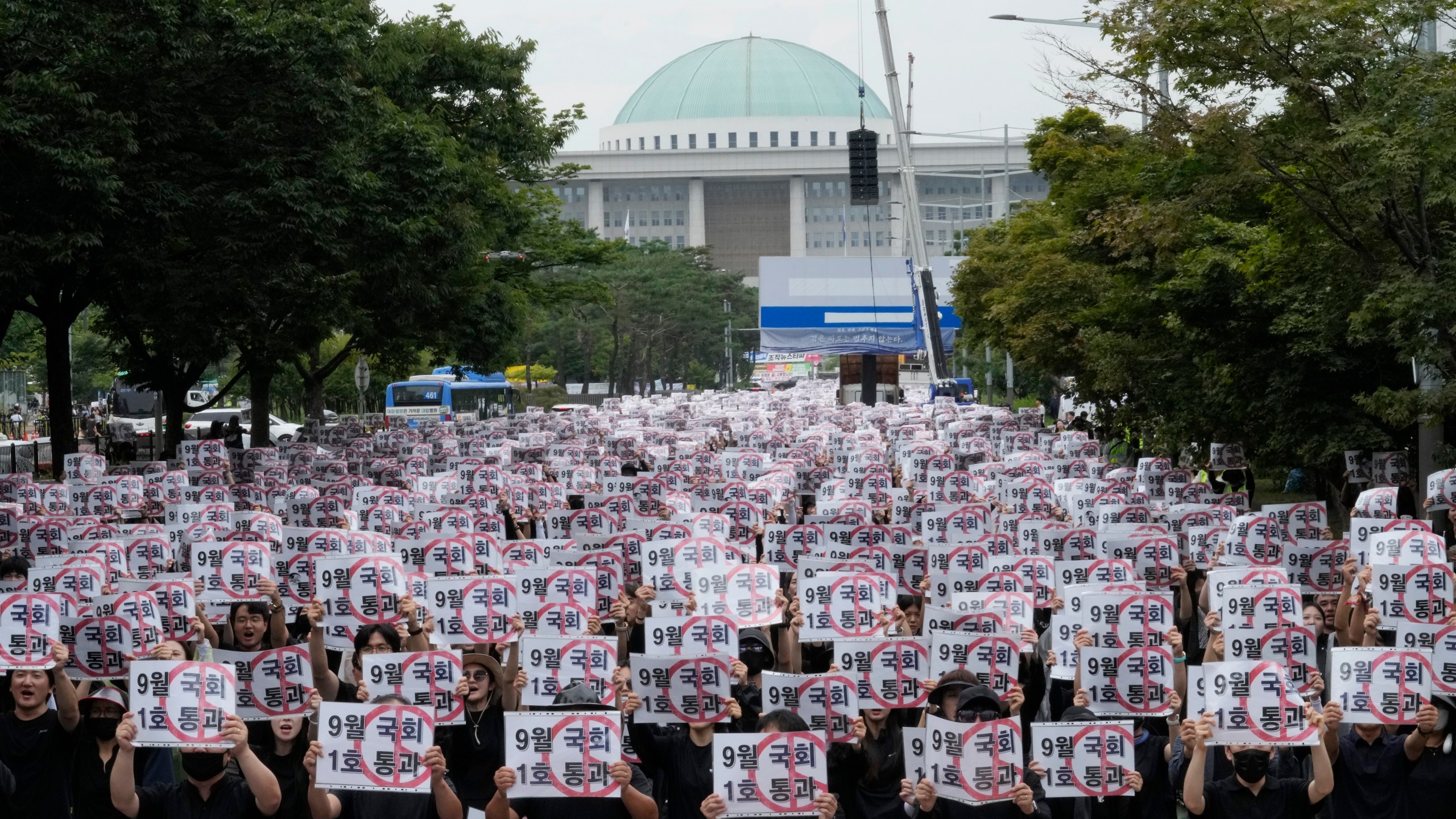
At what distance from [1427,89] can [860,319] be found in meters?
48.8

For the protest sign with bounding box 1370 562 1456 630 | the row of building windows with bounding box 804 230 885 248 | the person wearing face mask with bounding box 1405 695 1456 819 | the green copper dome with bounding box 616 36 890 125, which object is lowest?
the person wearing face mask with bounding box 1405 695 1456 819

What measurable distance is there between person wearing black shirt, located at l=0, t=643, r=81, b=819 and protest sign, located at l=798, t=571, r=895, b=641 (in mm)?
4068

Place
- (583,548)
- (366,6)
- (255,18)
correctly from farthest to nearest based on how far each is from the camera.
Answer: (366,6)
(255,18)
(583,548)

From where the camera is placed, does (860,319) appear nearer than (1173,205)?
No

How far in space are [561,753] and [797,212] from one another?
148m

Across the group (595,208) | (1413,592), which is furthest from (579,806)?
(595,208)

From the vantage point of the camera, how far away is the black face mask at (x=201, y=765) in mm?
7461

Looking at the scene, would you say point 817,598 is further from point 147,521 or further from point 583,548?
point 147,521

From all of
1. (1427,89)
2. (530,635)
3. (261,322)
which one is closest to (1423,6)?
(1427,89)

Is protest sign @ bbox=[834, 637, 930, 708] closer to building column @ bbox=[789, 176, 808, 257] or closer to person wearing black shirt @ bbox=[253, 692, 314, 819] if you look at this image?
person wearing black shirt @ bbox=[253, 692, 314, 819]

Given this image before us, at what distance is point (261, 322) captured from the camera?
28.2 m

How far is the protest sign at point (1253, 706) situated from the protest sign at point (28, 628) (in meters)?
5.47

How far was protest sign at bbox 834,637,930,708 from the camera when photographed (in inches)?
343

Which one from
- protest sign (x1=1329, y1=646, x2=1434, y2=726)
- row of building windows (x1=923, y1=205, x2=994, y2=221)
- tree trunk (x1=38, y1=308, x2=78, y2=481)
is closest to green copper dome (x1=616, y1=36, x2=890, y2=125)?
row of building windows (x1=923, y1=205, x2=994, y2=221)
